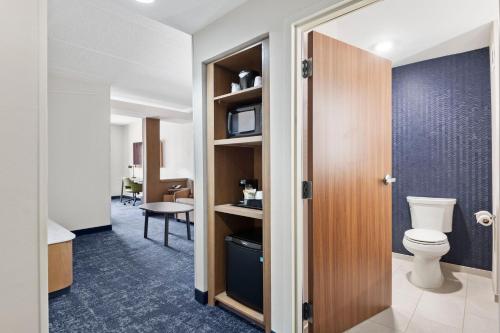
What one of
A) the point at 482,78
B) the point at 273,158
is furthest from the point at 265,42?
the point at 482,78

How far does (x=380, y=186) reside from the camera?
79.6 inches

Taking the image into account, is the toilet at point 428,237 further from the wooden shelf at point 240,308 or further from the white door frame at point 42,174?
the white door frame at point 42,174

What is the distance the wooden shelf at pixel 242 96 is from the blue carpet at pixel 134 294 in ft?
5.44

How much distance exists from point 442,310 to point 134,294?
2.55 metres

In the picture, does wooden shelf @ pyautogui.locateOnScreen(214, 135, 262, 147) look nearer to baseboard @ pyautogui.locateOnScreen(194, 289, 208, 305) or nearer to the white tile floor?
baseboard @ pyautogui.locateOnScreen(194, 289, 208, 305)

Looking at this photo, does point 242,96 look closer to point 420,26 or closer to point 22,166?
point 22,166

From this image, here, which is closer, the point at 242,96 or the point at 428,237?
the point at 242,96

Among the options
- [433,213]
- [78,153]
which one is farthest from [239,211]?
[78,153]

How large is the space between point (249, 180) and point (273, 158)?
602mm

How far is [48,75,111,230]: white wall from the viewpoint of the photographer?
394 cm

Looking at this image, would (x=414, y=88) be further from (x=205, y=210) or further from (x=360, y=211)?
(x=205, y=210)

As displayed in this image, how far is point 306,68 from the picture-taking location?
1.58m

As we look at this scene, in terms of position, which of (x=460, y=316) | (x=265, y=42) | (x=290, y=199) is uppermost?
(x=265, y=42)

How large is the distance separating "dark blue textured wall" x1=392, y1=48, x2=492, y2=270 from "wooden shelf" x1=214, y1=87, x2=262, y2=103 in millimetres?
2036
